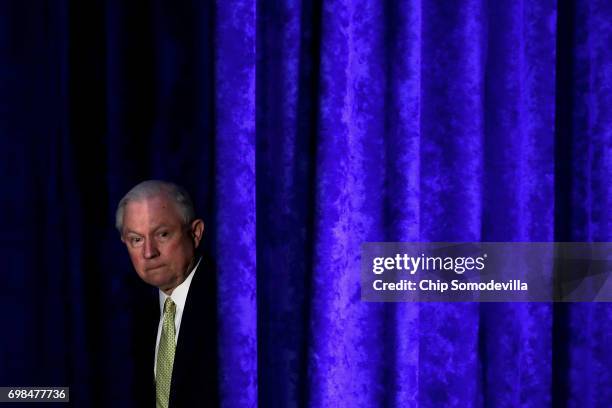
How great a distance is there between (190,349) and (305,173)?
405 millimetres

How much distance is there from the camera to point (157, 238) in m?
1.20

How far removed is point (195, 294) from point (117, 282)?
15 centimetres

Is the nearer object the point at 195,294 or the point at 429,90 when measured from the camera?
the point at 195,294

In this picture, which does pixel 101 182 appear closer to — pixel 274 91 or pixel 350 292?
pixel 274 91

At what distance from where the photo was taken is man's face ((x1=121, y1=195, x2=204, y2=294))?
1.19 meters

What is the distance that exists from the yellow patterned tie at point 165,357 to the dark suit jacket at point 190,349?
13 mm

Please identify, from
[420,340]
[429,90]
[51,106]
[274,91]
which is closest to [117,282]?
[51,106]

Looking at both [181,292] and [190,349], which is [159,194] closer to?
[181,292]

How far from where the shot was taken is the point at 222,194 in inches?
49.1

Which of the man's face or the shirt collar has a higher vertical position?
the man's face
